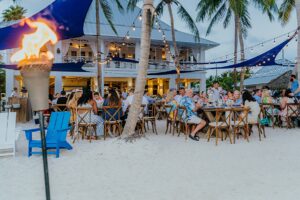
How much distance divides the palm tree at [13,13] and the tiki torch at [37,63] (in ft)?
97.5

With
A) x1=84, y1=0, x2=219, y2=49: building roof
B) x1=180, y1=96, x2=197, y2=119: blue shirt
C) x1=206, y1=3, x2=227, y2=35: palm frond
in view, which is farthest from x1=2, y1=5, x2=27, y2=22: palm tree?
x1=180, y1=96, x2=197, y2=119: blue shirt

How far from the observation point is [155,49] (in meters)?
24.6

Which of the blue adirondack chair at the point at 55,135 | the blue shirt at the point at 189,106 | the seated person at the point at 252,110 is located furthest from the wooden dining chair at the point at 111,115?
Answer: the seated person at the point at 252,110

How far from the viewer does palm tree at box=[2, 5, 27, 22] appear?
2823 centimetres

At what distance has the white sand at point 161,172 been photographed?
3.21 m

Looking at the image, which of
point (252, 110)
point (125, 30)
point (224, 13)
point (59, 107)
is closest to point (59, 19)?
point (59, 107)

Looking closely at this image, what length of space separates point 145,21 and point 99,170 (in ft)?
11.2

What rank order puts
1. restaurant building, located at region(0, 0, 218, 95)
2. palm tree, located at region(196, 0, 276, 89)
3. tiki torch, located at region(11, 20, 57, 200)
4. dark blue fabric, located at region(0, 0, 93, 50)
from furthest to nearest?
restaurant building, located at region(0, 0, 218, 95) → palm tree, located at region(196, 0, 276, 89) → dark blue fabric, located at region(0, 0, 93, 50) → tiki torch, located at region(11, 20, 57, 200)

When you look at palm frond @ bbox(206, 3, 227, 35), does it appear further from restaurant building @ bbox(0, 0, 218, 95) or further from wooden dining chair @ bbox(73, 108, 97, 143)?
wooden dining chair @ bbox(73, 108, 97, 143)

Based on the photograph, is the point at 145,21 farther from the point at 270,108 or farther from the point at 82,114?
the point at 270,108

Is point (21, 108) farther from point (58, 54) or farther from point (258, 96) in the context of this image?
point (58, 54)

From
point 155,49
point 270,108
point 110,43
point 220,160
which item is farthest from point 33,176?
point 155,49

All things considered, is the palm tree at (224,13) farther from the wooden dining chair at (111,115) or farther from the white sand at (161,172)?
the white sand at (161,172)

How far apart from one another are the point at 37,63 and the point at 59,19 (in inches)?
256
